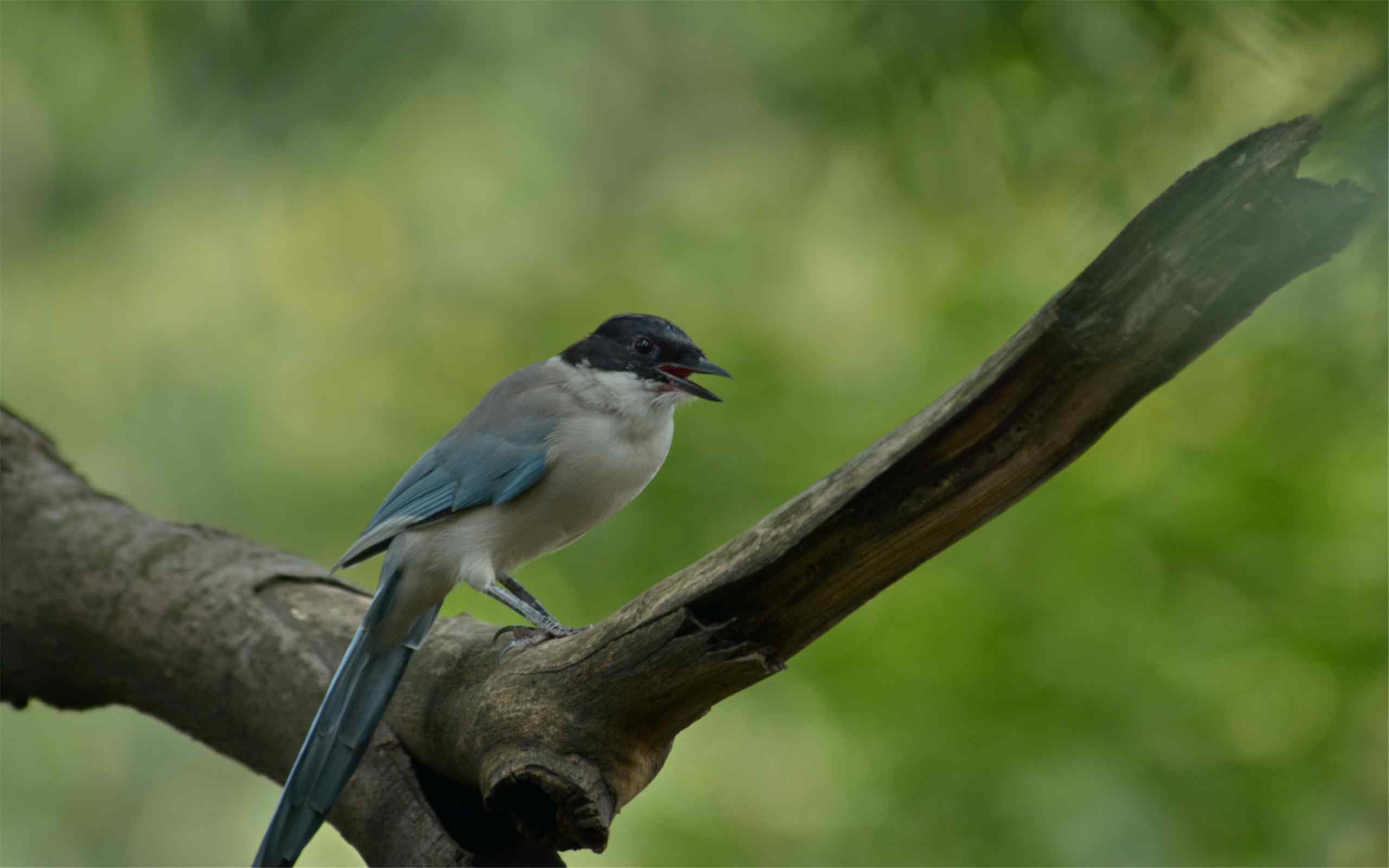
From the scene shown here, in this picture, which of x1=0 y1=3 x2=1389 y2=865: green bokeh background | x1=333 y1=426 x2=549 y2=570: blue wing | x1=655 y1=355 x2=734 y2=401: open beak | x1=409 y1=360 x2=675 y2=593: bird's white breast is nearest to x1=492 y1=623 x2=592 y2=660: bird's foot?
x1=409 y1=360 x2=675 y2=593: bird's white breast

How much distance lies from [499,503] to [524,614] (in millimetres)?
324

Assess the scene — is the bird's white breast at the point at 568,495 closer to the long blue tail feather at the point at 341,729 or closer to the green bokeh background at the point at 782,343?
the long blue tail feather at the point at 341,729

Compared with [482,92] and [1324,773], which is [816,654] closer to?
[1324,773]

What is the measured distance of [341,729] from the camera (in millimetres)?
3506

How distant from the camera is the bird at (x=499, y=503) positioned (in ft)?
11.5

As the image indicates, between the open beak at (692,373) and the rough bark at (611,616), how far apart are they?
0.92 metres

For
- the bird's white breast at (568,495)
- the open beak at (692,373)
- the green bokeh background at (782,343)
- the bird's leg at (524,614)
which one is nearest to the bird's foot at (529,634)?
the bird's leg at (524,614)

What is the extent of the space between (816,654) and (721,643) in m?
2.03

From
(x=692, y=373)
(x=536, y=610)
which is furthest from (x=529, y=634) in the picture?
(x=692, y=373)

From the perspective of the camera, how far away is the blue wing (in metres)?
3.73

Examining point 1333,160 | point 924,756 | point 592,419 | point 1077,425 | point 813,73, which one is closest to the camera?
point 1333,160

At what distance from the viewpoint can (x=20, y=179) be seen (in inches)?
202

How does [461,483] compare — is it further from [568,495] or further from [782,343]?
[782,343]

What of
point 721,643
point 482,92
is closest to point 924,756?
point 721,643
